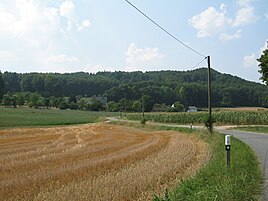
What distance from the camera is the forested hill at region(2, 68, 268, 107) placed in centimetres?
11531

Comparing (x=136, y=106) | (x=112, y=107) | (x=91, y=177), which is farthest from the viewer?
(x=112, y=107)

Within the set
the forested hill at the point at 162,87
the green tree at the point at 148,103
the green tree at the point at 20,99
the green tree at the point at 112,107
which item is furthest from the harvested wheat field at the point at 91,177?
the green tree at the point at 112,107

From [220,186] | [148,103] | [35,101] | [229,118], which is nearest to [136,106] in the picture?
[148,103]

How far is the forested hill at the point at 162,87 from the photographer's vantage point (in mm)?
115312

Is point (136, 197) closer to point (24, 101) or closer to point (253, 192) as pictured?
point (253, 192)

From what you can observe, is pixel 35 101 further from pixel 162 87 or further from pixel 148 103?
pixel 162 87

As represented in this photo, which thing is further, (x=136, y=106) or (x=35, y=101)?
(x=35, y=101)

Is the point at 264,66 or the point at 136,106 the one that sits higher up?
the point at 264,66

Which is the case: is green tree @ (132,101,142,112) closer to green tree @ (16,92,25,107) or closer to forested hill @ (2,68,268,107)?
forested hill @ (2,68,268,107)

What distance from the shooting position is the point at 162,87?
141375 mm

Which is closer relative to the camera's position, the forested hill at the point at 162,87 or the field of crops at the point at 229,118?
the field of crops at the point at 229,118

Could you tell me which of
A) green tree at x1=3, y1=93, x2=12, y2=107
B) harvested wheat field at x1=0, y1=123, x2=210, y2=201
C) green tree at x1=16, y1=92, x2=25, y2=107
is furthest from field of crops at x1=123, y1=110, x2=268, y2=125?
green tree at x1=16, y1=92, x2=25, y2=107

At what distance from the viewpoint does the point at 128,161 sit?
19.2 m

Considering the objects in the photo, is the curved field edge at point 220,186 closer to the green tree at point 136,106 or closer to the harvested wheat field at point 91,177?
the harvested wheat field at point 91,177
